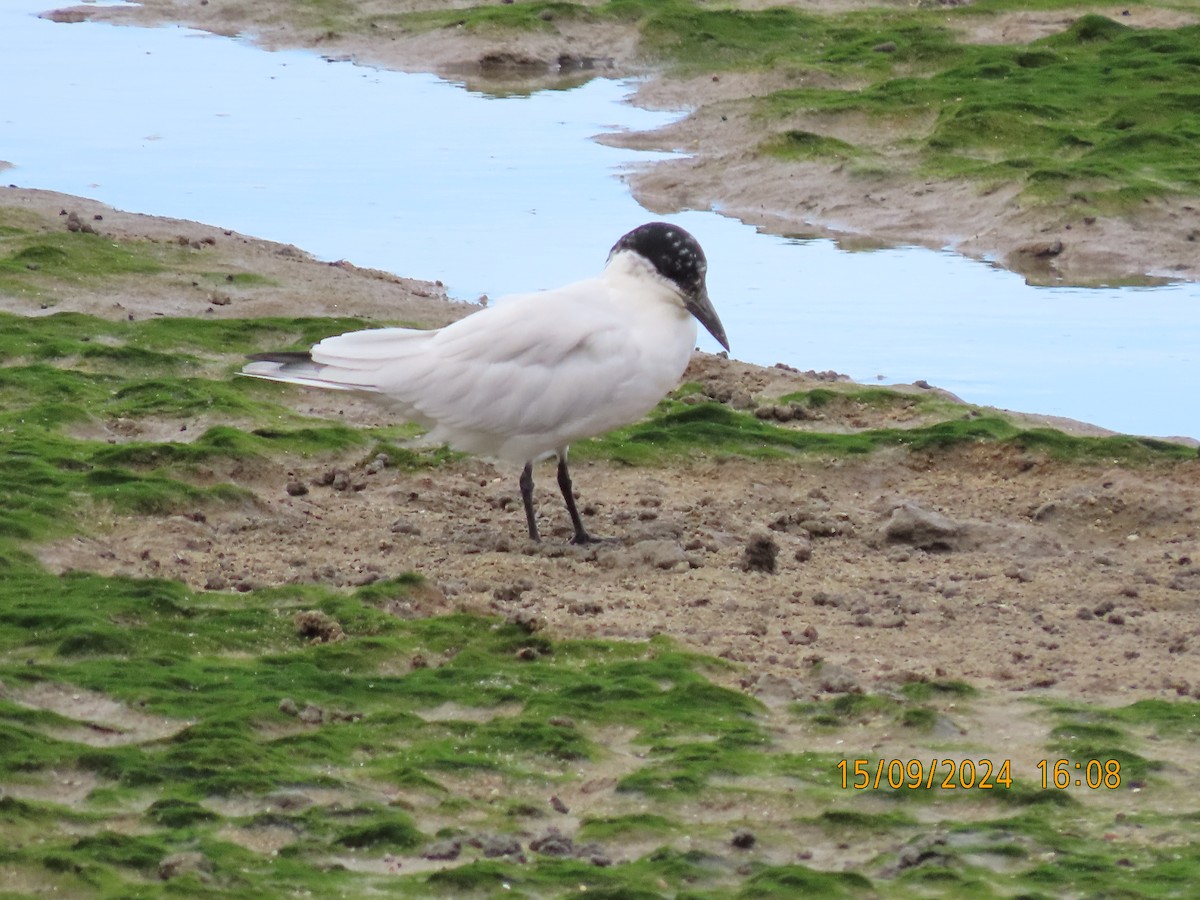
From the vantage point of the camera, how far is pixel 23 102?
21.9 meters

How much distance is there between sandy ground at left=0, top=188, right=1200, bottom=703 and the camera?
729 centimetres

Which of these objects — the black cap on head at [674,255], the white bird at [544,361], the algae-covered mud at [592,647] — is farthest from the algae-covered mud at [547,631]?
the black cap on head at [674,255]

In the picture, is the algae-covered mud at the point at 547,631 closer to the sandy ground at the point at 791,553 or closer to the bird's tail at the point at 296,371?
the sandy ground at the point at 791,553

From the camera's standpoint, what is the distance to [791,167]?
59.3 feet

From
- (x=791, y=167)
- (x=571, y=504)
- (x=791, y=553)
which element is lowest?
(x=791, y=553)

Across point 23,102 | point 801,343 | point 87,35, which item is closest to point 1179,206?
point 801,343

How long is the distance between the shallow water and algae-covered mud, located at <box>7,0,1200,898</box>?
3.84ft

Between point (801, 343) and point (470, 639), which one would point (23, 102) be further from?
point (470, 639)

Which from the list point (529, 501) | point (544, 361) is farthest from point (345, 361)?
point (529, 501)

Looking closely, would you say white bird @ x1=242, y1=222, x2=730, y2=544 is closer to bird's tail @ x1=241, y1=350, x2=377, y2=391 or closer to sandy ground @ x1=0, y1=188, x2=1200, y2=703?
bird's tail @ x1=241, y1=350, x2=377, y2=391

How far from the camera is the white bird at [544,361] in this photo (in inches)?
337
